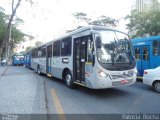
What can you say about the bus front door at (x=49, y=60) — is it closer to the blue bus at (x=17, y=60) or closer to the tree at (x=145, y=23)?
the tree at (x=145, y=23)

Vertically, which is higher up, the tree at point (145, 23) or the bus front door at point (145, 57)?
the tree at point (145, 23)

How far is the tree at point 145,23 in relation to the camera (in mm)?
29969

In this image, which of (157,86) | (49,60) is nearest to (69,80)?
(157,86)

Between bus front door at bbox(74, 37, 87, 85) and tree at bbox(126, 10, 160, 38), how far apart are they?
22.1 meters

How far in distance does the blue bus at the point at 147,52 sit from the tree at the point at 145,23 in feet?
53.9

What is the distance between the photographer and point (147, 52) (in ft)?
46.6

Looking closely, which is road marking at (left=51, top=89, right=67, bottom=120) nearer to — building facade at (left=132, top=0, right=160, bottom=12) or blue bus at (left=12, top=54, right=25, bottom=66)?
building facade at (left=132, top=0, right=160, bottom=12)

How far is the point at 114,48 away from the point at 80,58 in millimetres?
1799

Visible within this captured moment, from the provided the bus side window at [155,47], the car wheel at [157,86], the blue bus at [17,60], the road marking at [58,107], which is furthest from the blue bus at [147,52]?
the blue bus at [17,60]

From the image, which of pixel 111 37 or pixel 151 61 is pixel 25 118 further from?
pixel 151 61

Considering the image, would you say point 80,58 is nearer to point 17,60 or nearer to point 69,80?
point 69,80

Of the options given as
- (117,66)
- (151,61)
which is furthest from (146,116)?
(151,61)

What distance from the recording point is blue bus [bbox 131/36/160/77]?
1346 cm

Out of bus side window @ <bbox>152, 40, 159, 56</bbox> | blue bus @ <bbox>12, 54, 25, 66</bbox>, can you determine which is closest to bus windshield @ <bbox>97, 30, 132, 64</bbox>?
bus side window @ <bbox>152, 40, 159, 56</bbox>
